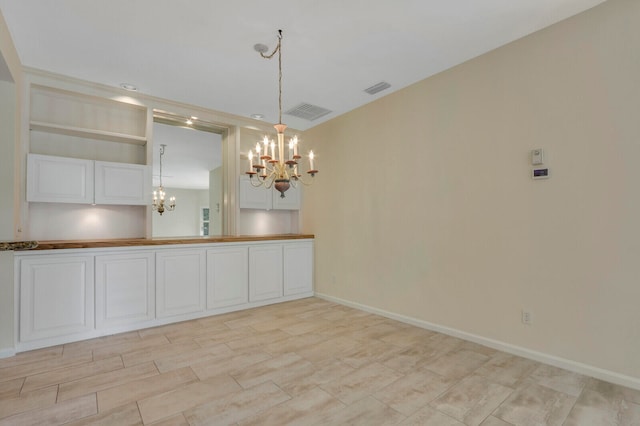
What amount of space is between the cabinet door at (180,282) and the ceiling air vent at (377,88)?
9.59 ft

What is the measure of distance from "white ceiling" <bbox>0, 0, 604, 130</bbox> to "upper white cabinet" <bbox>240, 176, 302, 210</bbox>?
60.0 inches

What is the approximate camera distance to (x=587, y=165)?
2.44 meters

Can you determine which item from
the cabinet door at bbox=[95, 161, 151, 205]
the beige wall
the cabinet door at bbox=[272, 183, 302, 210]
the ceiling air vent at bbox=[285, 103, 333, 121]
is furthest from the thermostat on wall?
the cabinet door at bbox=[95, 161, 151, 205]

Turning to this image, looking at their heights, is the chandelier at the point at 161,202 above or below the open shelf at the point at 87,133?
below

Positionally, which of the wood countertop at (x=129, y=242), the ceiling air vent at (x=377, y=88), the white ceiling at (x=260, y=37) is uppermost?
the white ceiling at (x=260, y=37)

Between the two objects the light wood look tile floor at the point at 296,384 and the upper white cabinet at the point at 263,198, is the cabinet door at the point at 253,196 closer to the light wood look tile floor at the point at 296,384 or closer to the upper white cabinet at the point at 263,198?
the upper white cabinet at the point at 263,198

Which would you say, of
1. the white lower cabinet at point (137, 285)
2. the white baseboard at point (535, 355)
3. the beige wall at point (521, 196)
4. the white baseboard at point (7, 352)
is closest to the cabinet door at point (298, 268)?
the white lower cabinet at point (137, 285)

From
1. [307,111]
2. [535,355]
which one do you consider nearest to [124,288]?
[307,111]

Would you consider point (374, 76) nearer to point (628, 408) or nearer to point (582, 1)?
point (582, 1)

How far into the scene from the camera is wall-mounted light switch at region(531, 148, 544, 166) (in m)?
2.66

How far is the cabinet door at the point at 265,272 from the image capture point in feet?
14.7

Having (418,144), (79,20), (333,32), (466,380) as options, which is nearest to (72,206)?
(79,20)

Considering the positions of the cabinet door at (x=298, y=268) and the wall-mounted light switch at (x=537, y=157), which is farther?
the cabinet door at (x=298, y=268)

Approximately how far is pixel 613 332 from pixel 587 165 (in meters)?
1.26
